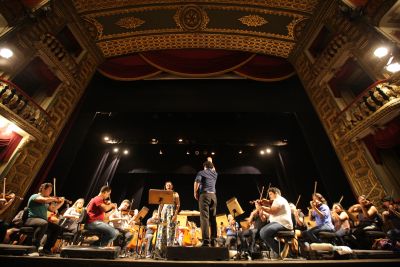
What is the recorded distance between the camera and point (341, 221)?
4391mm

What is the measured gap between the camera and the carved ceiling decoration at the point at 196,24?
6.31 meters

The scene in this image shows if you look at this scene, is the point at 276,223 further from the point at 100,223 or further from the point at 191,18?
the point at 191,18

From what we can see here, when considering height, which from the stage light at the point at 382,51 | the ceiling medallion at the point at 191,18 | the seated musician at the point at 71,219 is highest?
the ceiling medallion at the point at 191,18

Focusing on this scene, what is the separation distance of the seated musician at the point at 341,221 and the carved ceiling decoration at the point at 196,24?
5.49 meters

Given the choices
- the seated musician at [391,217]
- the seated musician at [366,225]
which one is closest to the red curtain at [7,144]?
the seated musician at [366,225]

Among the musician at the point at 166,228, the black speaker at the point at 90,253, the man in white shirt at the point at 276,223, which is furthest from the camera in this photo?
the musician at the point at 166,228

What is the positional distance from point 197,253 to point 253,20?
276 inches

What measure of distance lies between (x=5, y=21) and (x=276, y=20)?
748 centimetres

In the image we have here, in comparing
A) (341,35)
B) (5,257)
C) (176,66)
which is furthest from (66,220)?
(341,35)

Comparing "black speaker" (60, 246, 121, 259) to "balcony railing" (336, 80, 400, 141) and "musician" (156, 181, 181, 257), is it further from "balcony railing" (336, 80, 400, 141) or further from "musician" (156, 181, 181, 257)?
"balcony railing" (336, 80, 400, 141)

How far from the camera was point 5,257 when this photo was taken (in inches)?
85.2

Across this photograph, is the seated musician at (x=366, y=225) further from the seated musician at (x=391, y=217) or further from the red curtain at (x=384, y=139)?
the red curtain at (x=384, y=139)

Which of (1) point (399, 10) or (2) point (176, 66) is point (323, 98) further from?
(2) point (176, 66)

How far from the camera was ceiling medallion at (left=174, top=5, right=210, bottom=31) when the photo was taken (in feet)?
21.7
